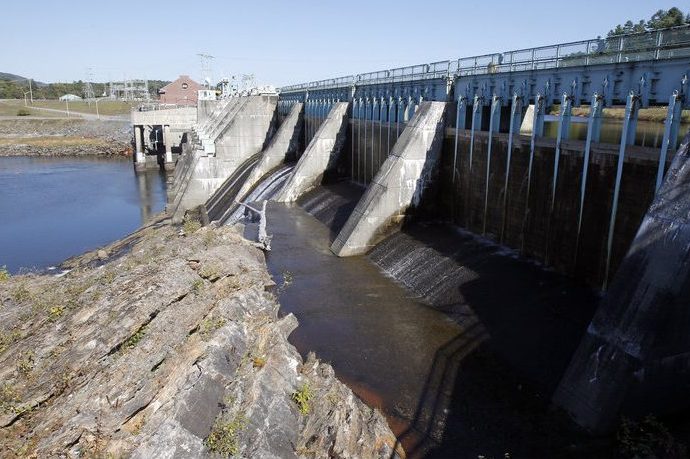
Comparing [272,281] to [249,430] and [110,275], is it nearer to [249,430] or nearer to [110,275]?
[110,275]

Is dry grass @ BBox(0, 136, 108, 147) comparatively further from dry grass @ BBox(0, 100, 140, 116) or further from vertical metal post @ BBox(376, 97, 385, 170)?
vertical metal post @ BBox(376, 97, 385, 170)

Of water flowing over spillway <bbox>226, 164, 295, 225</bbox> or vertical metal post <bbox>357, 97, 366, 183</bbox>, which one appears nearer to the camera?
water flowing over spillway <bbox>226, 164, 295, 225</bbox>

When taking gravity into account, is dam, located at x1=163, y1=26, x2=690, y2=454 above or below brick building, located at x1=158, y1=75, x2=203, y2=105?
below

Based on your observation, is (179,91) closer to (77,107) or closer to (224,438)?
(77,107)

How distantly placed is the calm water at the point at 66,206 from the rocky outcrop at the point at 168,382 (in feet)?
59.3

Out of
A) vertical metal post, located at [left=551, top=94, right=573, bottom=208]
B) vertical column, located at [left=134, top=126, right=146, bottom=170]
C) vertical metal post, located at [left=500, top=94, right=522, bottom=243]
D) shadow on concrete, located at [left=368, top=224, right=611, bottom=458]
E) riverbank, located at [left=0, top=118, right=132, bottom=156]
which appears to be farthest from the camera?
riverbank, located at [left=0, top=118, right=132, bottom=156]

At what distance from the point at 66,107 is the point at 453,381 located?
5149 inches

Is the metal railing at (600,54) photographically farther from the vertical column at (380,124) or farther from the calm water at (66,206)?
the calm water at (66,206)

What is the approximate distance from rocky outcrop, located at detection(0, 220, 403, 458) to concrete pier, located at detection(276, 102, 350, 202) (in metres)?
17.8

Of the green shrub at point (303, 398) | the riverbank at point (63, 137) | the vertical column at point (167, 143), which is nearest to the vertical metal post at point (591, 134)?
Result: the green shrub at point (303, 398)

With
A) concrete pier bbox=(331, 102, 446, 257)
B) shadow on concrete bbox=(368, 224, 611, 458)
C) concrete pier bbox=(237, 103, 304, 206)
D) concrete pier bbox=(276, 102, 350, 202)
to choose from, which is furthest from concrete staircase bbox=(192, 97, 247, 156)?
shadow on concrete bbox=(368, 224, 611, 458)

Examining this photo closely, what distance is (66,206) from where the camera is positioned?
39781 millimetres

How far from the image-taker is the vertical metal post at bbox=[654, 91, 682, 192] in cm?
1184

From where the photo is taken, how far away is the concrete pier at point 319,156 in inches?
1200
